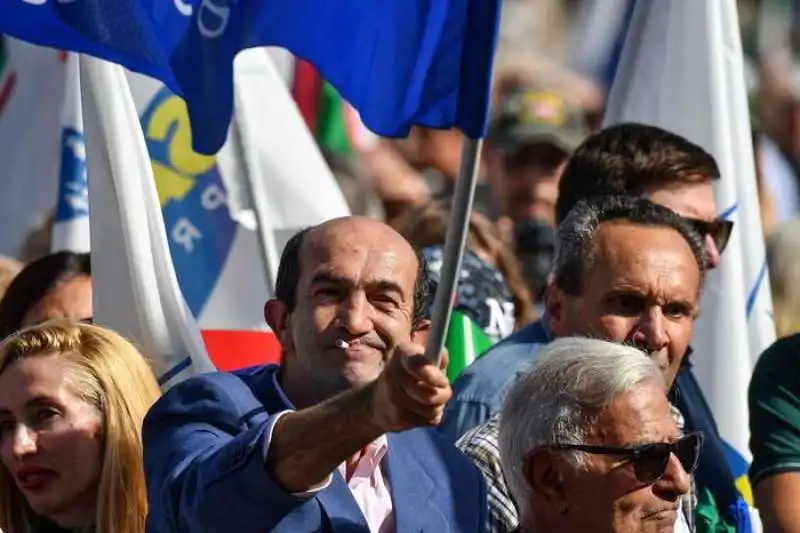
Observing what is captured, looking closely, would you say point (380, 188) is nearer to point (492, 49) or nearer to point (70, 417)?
point (70, 417)

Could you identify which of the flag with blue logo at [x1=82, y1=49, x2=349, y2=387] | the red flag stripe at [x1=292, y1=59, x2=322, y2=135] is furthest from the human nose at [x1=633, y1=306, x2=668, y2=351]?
the red flag stripe at [x1=292, y1=59, x2=322, y2=135]

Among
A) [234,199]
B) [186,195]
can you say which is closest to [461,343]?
[234,199]

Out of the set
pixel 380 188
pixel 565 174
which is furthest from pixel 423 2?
pixel 380 188

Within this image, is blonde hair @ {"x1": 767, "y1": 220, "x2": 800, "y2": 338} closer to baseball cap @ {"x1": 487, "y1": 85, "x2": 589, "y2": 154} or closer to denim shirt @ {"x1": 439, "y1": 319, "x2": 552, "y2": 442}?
baseball cap @ {"x1": 487, "y1": 85, "x2": 589, "y2": 154}

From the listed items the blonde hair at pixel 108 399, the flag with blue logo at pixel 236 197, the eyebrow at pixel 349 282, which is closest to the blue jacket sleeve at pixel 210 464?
the eyebrow at pixel 349 282

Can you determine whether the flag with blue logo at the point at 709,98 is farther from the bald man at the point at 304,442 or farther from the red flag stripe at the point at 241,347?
the bald man at the point at 304,442

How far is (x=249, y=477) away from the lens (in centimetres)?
382

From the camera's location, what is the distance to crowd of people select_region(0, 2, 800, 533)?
3.92 metres

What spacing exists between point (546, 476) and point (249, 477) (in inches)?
28.1

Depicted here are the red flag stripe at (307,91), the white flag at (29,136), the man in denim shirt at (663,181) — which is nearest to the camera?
the man in denim shirt at (663,181)

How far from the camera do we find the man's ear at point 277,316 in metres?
4.46

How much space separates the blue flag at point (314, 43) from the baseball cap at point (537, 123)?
3750 mm

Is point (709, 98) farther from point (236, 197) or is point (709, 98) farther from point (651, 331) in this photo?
point (651, 331)

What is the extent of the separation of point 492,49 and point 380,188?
5692mm
